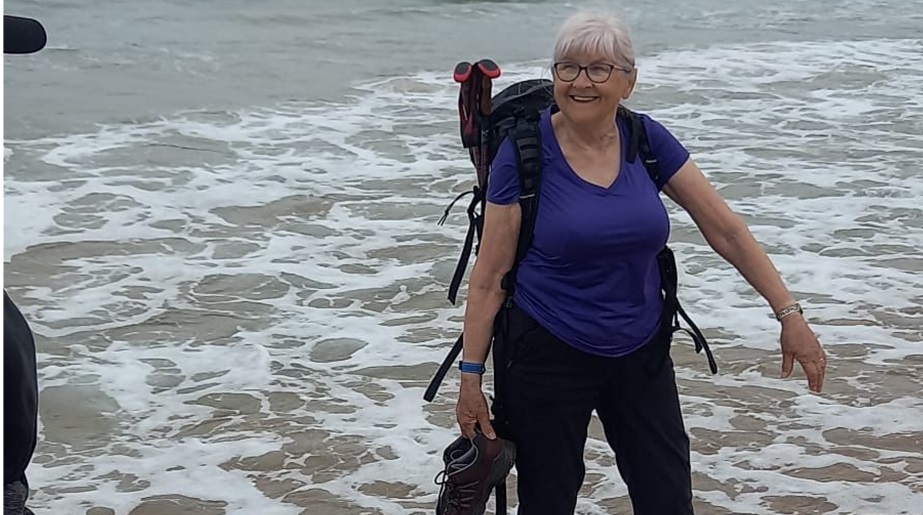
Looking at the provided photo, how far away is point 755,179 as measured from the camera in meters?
9.98

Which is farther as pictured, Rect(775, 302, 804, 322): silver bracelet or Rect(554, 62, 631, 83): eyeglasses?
Rect(775, 302, 804, 322): silver bracelet

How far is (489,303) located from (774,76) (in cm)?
1254

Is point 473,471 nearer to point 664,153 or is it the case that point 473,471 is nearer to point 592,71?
point 664,153

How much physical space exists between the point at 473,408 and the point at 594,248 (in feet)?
1.75

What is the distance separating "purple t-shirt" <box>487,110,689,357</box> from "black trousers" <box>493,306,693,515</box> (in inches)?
1.9

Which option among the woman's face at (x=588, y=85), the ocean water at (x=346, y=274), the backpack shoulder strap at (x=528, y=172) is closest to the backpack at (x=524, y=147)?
the backpack shoulder strap at (x=528, y=172)

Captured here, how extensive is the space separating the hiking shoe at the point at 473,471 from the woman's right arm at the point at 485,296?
0.04 m

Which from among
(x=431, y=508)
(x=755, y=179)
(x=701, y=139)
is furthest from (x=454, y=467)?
(x=701, y=139)

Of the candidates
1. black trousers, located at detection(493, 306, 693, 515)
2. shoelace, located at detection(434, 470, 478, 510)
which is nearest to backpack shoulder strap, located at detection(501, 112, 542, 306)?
black trousers, located at detection(493, 306, 693, 515)

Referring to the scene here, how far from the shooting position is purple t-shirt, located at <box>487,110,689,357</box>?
3.08 meters

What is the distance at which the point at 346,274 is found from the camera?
771 centimetres

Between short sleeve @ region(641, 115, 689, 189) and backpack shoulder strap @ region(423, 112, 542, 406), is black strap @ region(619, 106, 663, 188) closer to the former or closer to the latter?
short sleeve @ region(641, 115, 689, 189)

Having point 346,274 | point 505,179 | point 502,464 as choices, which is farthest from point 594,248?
point 346,274

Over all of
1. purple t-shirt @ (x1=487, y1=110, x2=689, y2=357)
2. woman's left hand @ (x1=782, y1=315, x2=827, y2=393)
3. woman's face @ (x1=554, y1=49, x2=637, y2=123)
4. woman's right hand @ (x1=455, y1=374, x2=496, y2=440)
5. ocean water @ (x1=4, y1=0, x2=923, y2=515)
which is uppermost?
woman's face @ (x1=554, y1=49, x2=637, y2=123)
